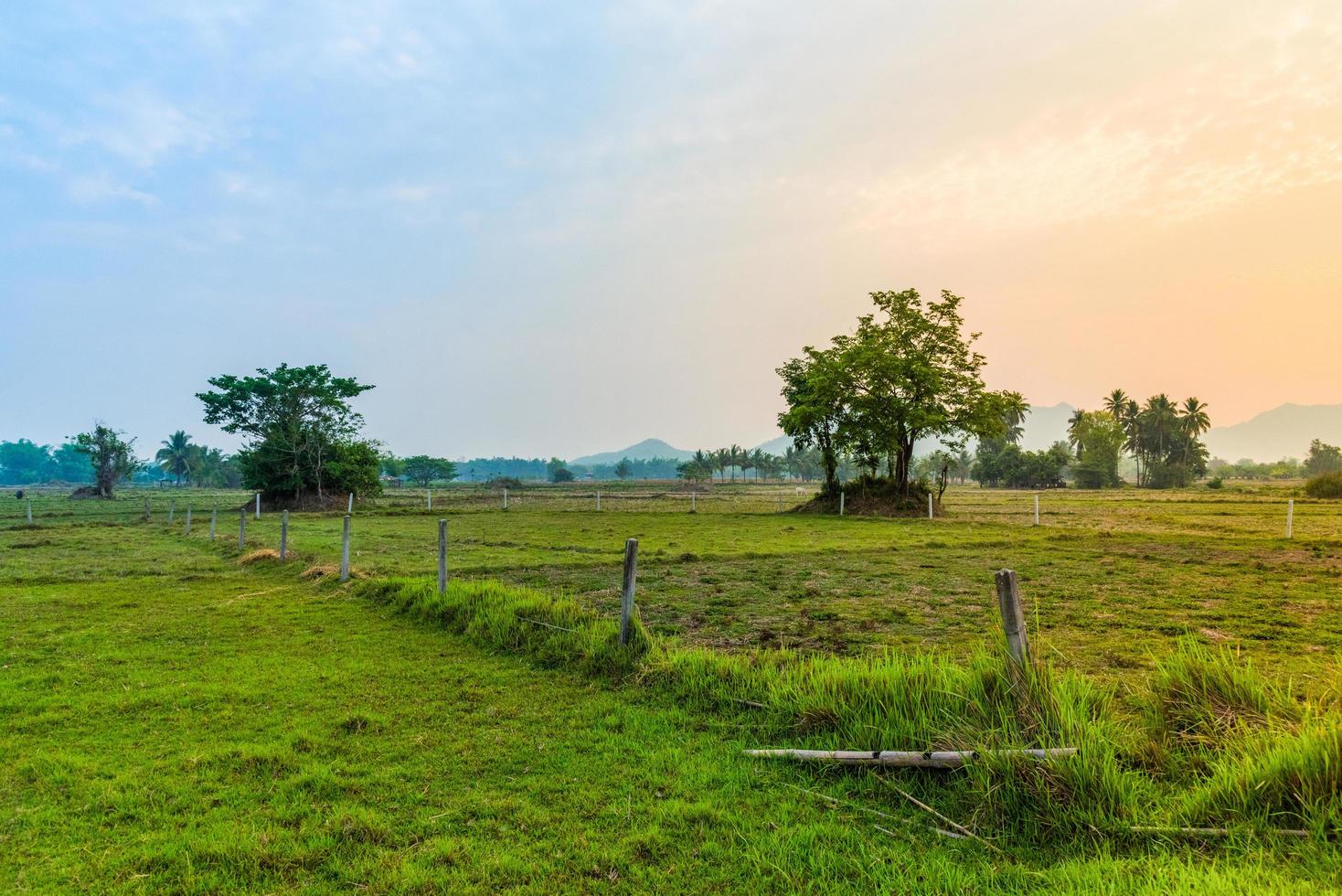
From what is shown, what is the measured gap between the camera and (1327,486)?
52.6 m

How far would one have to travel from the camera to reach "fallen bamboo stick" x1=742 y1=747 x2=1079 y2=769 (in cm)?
422

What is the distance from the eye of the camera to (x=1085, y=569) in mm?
15102

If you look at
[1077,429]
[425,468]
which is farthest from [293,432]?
[1077,429]

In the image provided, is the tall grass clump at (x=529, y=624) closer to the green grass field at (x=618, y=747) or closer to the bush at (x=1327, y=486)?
the green grass field at (x=618, y=747)

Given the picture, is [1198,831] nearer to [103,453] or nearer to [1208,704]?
[1208,704]

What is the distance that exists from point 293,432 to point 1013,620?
52.0 meters

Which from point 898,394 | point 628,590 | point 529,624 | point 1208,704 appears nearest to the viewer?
point 1208,704

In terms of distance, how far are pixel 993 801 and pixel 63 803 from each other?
6.61 metres

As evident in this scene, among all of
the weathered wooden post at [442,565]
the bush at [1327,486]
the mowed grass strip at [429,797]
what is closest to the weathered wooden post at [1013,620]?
the mowed grass strip at [429,797]

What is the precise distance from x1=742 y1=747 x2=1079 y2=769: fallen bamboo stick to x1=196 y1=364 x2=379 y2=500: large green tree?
4906 cm

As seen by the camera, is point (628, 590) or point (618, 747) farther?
point (628, 590)

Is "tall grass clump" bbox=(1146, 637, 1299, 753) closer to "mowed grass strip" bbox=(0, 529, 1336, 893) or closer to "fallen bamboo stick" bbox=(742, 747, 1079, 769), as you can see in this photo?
"fallen bamboo stick" bbox=(742, 747, 1079, 769)

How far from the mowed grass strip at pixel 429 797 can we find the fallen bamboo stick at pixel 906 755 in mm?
140

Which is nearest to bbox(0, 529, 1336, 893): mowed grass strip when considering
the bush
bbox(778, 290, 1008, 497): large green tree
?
bbox(778, 290, 1008, 497): large green tree
